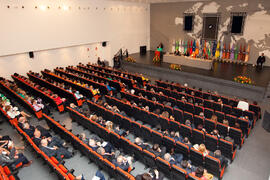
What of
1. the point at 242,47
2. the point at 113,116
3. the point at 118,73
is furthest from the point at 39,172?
the point at 242,47

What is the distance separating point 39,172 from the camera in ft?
17.1

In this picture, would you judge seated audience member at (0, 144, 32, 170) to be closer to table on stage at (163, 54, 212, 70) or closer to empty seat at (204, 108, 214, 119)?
empty seat at (204, 108, 214, 119)

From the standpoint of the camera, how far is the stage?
10055 mm

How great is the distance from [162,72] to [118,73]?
10.5 feet

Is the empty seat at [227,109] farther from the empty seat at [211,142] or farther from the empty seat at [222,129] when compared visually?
the empty seat at [211,142]

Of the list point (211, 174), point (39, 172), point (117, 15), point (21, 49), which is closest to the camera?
point (211, 174)

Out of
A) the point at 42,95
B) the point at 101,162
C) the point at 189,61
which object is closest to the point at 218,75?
the point at 189,61

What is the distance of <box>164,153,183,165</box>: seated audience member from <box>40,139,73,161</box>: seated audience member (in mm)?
2900

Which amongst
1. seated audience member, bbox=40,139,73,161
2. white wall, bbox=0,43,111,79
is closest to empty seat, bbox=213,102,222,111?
seated audience member, bbox=40,139,73,161

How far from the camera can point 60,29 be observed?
13148mm

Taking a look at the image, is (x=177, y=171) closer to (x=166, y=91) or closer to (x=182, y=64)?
(x=166, y=91)

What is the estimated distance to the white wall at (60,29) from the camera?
11125 mm

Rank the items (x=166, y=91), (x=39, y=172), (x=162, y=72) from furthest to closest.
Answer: (x=162, y=72)
(x=166, y=91)
(x=39, y=172)

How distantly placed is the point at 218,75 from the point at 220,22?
18.9 ft
